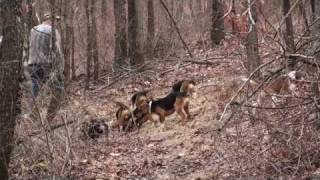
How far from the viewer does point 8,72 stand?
25.7ft

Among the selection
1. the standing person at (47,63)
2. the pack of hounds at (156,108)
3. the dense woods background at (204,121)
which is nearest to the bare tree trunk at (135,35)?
the dense woods background at (204,121)

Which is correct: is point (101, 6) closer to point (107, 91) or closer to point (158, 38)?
point (158, 38)

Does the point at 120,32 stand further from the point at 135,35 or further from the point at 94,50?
the point at 94,50

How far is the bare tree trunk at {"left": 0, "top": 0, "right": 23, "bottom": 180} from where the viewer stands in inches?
307

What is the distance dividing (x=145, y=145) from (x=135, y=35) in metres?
6.64

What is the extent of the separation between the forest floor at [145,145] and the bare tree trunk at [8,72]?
48 centimetres

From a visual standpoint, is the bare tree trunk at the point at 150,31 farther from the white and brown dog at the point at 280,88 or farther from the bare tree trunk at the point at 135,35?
the white and brown dog at the point at 280,88

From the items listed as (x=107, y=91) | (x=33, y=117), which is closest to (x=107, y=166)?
(x=33, y=117)

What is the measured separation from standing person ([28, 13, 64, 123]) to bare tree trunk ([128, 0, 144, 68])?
464 centimetres

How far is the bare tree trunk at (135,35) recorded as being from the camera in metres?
16.2

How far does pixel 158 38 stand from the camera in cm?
1797

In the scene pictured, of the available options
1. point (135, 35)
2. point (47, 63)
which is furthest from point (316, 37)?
point (135, 35)

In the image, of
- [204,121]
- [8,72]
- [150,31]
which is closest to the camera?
[8,72]

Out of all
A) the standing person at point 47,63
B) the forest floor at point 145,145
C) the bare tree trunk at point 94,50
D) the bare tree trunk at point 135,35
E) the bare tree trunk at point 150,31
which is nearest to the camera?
the forest floor at point 145,145
